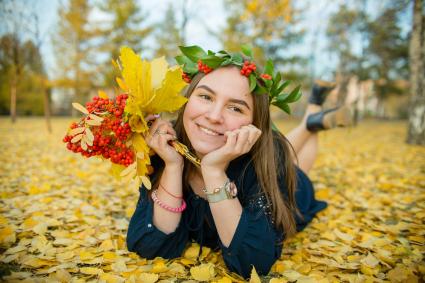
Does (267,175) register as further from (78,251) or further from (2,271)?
(2,271)

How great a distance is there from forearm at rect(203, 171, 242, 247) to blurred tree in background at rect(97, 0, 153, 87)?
19.7 m

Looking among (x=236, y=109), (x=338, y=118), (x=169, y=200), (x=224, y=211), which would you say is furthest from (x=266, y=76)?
(x=338, y=118)

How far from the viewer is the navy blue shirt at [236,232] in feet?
5.32

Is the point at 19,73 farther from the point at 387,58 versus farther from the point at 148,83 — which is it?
the point at 387,58

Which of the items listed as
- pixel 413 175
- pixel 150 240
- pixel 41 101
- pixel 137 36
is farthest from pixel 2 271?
pixel 41 101

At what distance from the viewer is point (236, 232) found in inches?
62.7

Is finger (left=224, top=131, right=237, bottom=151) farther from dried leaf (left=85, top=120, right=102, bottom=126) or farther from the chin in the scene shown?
dried leaf (left=85, top=120, right=102, bottom=126)

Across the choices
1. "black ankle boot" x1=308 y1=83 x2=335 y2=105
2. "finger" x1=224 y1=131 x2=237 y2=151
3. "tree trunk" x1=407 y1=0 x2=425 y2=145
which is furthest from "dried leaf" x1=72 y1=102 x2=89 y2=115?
"tree trunk" x1=407 y1=0 x2=425 y2=145

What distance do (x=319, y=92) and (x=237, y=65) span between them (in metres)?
2.51

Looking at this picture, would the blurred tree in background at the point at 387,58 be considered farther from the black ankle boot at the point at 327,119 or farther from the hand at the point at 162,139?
the hand at the point at 162,139

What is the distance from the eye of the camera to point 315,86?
12.8ft

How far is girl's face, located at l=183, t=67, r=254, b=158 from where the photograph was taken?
1678mm

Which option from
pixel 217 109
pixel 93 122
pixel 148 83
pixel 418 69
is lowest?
pixel 93 122

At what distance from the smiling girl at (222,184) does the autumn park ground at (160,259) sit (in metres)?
0.16
